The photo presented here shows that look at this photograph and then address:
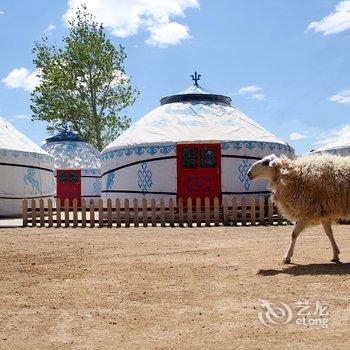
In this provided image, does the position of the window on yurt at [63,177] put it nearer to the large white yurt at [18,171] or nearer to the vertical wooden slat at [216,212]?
the large white yurt at [18,171]

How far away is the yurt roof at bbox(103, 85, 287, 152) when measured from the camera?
474 inches

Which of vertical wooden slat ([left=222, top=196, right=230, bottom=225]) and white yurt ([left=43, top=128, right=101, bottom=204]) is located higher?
white yurt ([left=43, top=128, right=101, bottom=204])

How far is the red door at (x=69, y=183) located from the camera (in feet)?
72.9

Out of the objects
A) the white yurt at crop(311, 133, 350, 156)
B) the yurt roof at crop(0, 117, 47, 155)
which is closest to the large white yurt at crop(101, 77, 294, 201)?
the white yurt at crop(311, 133, 350, 156)

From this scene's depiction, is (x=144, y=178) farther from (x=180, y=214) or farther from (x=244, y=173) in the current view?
(x=244, y=173)

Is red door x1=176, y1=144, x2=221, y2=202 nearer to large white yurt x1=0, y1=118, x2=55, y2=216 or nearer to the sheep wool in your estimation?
large white yurt x1=0, y1=118, x2=55, y2=216

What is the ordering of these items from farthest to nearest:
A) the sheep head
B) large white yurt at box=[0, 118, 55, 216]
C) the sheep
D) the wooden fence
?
1. large white yurt at box=[0, 118, 55, 216]
2. the wooden fence
3. the sheep head
4. the sheep

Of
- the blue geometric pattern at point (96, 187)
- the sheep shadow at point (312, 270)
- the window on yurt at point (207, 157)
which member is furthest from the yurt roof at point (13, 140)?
the sheep shadow at point (312, 270)

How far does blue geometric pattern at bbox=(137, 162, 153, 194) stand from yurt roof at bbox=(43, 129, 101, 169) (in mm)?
10717

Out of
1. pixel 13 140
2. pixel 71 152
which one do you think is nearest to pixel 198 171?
pixel 13 140

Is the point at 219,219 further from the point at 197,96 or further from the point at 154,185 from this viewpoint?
Answer: the point at 197,96

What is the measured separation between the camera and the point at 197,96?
14047 millimetres

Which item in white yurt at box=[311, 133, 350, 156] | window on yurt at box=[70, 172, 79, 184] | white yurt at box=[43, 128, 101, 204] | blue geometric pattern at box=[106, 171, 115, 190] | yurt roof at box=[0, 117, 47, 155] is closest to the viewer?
blue geometric pattern at box=[106, 171, 115, 190]

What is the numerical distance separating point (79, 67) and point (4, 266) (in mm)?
21209
